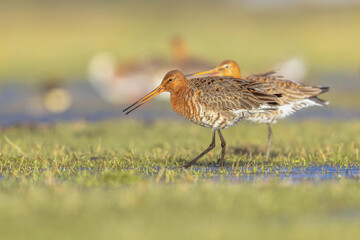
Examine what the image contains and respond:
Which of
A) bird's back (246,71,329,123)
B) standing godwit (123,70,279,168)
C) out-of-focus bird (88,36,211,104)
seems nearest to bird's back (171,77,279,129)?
standing godwit (123,70,279,168)

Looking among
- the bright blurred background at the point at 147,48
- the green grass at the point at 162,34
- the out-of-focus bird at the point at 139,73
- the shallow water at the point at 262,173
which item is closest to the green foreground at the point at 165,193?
the shallow water at the point at 262,173

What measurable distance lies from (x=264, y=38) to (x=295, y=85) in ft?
95.5

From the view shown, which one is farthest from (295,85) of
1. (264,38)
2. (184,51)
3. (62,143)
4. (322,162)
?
(264,38)

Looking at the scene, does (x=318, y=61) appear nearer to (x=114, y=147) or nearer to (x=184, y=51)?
(x=184, y=51)

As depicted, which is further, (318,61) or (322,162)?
(318,61)

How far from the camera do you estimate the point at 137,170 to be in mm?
10000

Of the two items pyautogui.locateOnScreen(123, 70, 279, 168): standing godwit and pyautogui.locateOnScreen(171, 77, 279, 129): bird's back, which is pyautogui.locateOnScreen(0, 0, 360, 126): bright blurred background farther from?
pyautogui.locateOnScreen(171, 77, 279, 129): bird's back

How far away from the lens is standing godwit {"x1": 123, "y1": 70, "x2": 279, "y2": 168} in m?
10.4

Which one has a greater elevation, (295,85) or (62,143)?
(295,85)

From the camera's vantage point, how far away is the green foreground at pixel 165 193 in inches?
251

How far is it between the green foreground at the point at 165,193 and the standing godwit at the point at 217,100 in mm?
732

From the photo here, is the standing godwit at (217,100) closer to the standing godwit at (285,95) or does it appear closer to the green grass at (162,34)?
the standing godwit at (285,95)

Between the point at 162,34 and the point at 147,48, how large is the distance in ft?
11.5

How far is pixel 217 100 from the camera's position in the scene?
10.4 metres
